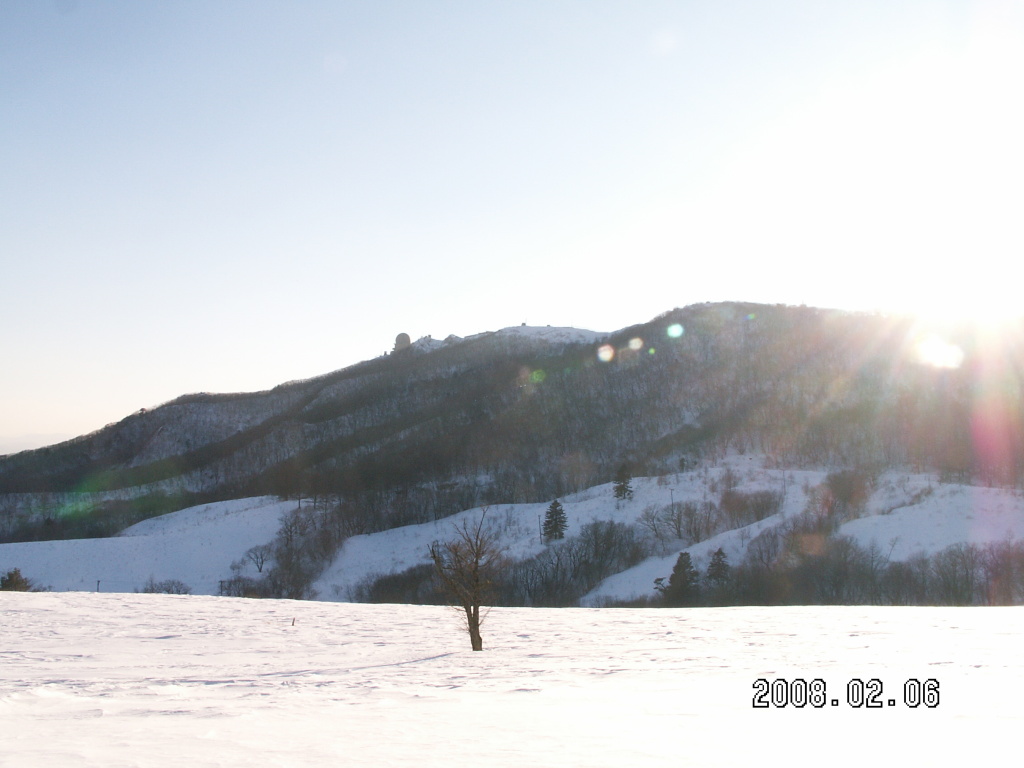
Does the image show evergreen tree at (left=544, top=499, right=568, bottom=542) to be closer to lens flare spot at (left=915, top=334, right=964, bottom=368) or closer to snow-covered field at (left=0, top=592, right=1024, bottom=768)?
snow-covered field at (left=0, top=592, right=1024, bottom=768)

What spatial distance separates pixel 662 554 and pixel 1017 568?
1104 inches

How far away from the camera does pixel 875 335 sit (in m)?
149

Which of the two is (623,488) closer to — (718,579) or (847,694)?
(718,579)

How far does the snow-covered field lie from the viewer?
6625mm

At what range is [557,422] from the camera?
137m

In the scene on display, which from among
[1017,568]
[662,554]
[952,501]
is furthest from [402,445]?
[1017,568]

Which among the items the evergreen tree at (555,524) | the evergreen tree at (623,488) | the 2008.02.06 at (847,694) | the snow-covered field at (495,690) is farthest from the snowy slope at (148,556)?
the 2008.02.06 at (847,694)

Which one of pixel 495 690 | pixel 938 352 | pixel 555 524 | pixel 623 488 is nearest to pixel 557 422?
pixel 623 488

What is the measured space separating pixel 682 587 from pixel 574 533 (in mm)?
19341

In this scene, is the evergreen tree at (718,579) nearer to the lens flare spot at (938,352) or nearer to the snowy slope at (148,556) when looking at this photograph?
the snowy slope at (148,556)

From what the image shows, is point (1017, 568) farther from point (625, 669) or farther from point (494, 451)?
point (494, 451)

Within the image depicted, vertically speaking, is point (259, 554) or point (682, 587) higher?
point (259, 554)

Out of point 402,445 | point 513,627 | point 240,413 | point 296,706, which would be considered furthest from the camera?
point 240,413

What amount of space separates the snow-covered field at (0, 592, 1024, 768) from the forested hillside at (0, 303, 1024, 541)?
66.7 m
